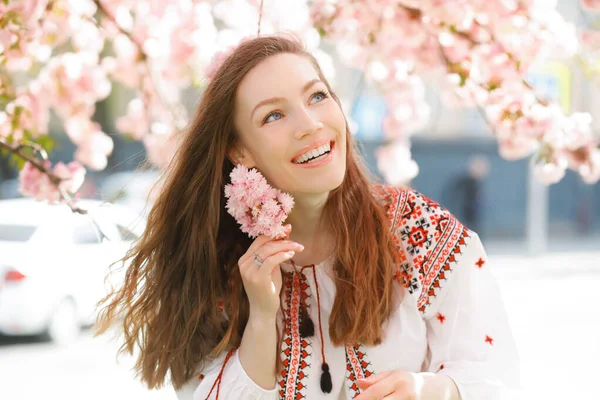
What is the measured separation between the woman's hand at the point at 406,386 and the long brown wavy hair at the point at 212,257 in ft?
0.45

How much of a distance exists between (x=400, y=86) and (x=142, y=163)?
1.28 metres

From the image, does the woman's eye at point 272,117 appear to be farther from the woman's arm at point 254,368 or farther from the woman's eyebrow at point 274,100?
the woman's arm at point 254,368

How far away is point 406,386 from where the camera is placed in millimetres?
1346

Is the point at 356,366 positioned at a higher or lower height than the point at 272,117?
lower

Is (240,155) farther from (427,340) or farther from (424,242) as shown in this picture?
(427,340)

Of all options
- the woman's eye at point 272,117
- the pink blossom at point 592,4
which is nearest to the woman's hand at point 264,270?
the woman's eye at point 272,117

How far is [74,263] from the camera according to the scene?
287 centimetres

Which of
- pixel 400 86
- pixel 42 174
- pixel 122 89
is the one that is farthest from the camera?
pixel 122 89

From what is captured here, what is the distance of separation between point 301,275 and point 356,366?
240 millimetres

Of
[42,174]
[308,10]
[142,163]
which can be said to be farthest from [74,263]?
[308,10]

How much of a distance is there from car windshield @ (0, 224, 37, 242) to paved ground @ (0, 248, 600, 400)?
0.67 m

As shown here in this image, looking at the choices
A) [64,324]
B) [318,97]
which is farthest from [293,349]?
[64,324]

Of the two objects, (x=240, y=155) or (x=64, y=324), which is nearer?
(x=240, y=155)

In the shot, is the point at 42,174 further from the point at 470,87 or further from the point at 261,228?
the point at 470,87
